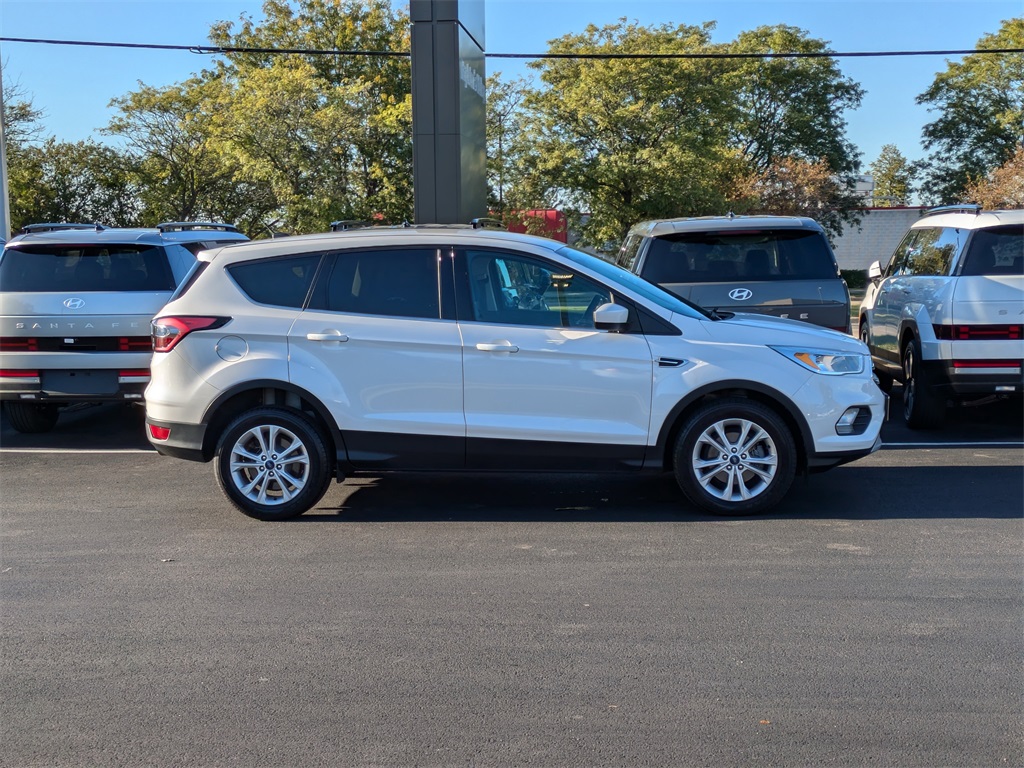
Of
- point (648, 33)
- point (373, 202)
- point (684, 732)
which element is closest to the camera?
point (684, 732)

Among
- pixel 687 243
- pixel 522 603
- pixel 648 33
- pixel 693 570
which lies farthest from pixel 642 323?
pixel 648 33

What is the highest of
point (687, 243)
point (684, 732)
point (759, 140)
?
point (759, 140)

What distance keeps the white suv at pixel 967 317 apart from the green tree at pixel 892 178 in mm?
48499

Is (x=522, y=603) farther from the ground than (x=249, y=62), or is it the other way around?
(x=249, y=62)

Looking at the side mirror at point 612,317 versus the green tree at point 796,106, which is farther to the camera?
the green tree at point 796,106

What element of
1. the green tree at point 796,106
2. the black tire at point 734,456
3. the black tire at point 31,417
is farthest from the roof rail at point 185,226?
the green tree at point 796,106

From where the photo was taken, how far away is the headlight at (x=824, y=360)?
6984 mm

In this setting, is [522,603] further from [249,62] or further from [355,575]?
[249,62]

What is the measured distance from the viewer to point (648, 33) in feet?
120

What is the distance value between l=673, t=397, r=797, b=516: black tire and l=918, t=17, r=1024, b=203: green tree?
1872 inches

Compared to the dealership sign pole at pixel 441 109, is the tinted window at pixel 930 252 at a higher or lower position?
lower

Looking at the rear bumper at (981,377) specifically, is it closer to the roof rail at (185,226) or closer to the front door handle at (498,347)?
the front door handle at (498,347)

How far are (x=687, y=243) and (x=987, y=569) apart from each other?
455cm

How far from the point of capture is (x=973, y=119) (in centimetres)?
5141
